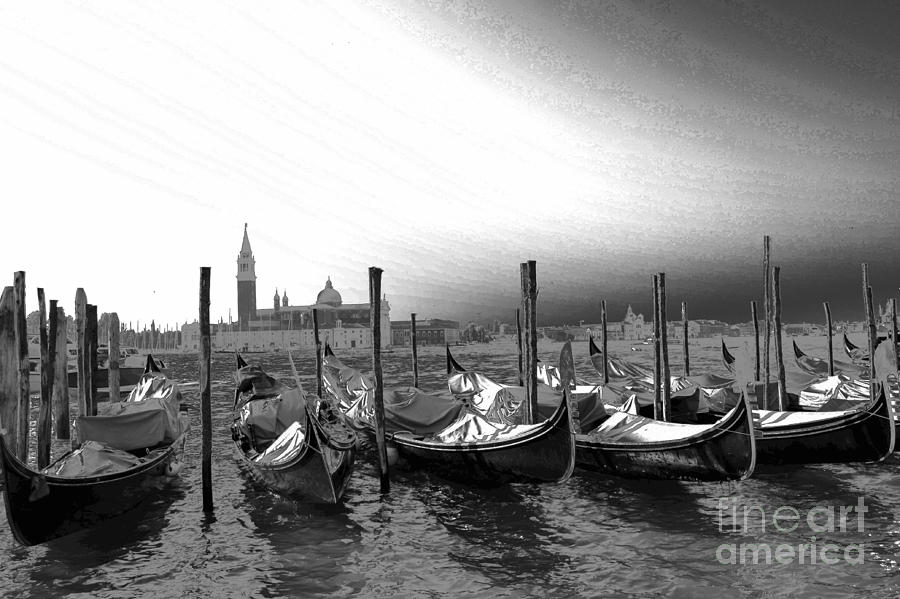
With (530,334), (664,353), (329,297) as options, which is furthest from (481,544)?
(329,297)

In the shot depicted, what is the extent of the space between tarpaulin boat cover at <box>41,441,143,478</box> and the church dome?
99663mm

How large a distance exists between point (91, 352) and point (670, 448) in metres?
11.3

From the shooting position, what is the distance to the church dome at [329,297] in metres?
107

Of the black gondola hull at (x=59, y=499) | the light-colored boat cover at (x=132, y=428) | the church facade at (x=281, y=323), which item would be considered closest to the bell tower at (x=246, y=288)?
the church facade at (x=281, y=323)

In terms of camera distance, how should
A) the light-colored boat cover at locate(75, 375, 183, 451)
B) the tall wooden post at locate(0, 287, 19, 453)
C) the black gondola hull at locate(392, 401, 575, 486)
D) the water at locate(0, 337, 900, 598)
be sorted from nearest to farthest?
the water at locate(0, 337, 900, 598) → the black gondola hull at locate(392, 401, 575, 486) → the tall wooden post at locate(0, 287, 19, 453) → the light-colored boat cover at locate(75, 375, 183, 451)

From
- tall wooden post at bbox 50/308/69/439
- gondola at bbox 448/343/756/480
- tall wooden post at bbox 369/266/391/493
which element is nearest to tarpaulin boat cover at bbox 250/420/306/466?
tall wooden post at bbox 369/266/391/493

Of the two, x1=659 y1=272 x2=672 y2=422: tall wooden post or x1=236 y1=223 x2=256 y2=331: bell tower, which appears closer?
x1=659 y1=272 x2=672 y2=422: tall wooden post

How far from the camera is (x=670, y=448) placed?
7832mm

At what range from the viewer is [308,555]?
20.1 ft

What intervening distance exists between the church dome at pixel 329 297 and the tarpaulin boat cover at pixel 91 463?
327 ft

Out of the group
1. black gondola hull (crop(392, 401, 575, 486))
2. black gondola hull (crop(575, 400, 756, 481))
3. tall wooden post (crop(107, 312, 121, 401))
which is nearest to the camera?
black gondola hull (crop(575, 400, 756, 481))

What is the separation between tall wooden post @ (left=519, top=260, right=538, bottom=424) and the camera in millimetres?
9398

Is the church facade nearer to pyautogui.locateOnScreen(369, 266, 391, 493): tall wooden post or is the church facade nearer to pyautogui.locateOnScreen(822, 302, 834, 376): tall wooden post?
pyautogui.locateOnScreen(822, 302, 834, 376): tall wooden post

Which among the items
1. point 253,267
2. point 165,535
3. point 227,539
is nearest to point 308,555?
point 227,539
